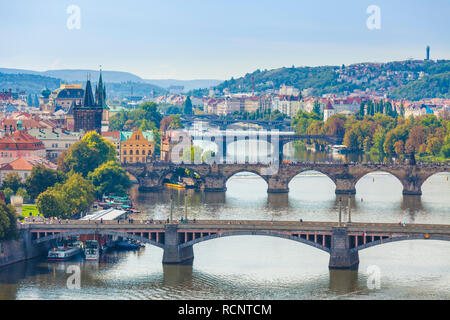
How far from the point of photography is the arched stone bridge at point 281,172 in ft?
307

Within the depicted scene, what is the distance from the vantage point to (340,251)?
2291 inches

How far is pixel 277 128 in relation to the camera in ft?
609

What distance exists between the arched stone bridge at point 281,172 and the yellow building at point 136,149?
940 centimetres

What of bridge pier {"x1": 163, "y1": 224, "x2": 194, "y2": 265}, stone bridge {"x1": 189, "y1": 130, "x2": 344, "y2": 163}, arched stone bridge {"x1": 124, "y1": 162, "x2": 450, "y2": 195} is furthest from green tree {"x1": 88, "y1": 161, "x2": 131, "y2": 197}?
stone bridge {"x1": 189, "y1": 130, "x2": 344, "y2": 163}

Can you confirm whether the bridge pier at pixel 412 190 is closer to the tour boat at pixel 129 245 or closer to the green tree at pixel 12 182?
the green tree at pixel 12 182

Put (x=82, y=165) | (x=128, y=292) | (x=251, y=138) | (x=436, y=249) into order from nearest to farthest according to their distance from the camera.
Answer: (x=128, y=292) → (x=436, y=249) → (x=82, y=165) → (x=251, y=138)

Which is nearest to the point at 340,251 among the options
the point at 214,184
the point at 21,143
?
the point at 214,184

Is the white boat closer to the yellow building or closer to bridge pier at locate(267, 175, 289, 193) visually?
bridge pier at locate(267, 175, 289, 193)

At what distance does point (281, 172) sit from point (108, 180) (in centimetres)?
1614

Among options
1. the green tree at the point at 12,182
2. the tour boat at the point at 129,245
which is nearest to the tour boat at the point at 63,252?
the tour boat at the point at 129,245

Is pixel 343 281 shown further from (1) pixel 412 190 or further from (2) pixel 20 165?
(1) pixel 412 190

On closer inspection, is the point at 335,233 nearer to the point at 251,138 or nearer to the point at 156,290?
the point at 156,290
